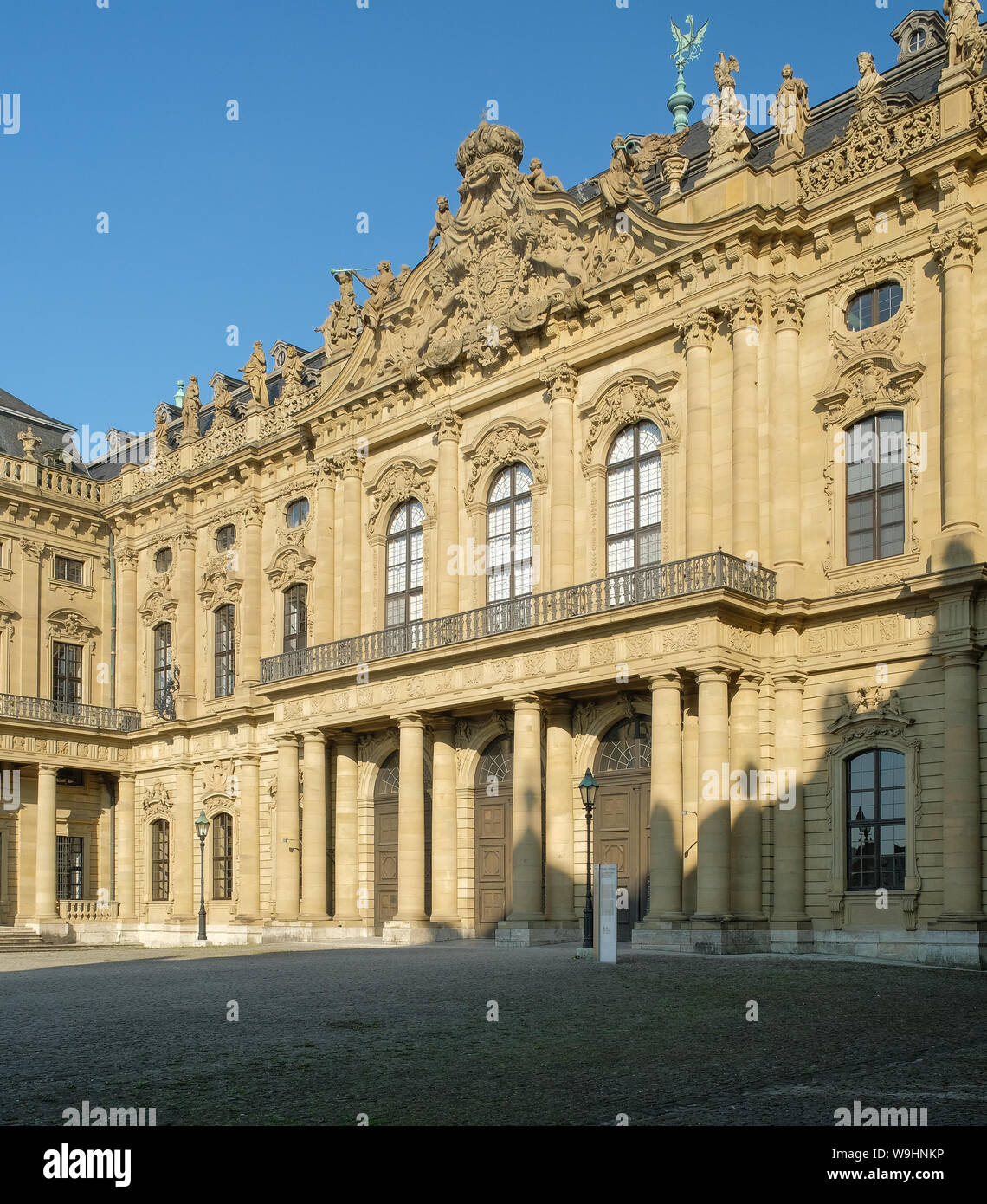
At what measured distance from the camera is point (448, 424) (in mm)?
33938

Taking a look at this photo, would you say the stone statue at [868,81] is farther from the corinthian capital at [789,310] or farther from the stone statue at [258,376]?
the stone statue at [258,376]

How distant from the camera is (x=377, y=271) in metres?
37.2

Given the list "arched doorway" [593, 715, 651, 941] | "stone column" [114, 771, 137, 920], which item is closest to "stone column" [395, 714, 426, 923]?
"arched doorway" [593, 715, 651, 941]

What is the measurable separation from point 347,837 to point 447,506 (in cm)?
886

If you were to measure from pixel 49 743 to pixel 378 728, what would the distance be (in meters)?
14.0

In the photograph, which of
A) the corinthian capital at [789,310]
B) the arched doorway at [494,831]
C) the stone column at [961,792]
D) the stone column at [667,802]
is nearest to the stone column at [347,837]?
the arched doorway at [494,831]

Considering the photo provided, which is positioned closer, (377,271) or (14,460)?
(377,271)

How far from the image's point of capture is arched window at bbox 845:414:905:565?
25938 millimetres

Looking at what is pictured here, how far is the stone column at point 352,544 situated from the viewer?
3609 centimetres

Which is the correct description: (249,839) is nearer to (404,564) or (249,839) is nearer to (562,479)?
(404,564)

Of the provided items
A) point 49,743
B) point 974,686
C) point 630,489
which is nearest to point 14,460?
point 49,743

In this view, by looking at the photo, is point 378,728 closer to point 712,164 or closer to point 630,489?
point 630,489

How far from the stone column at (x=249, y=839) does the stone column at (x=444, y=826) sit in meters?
8.77

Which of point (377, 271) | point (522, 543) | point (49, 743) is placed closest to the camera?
point (522, 543)
